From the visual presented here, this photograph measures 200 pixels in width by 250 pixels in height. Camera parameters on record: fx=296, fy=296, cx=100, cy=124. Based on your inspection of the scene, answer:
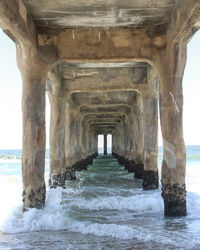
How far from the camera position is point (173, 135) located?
21.3 ft

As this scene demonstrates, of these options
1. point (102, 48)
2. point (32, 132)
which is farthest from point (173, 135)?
point (32, 132)

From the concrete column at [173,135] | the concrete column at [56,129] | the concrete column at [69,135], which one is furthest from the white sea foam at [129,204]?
the concrete column at [69,135]

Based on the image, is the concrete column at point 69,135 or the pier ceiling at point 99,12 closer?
the pier ceiling at point 99,12

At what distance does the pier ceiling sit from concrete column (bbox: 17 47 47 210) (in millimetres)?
1012

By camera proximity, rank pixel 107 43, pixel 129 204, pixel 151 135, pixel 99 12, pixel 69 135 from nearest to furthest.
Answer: pixel 99 12
pixel 107 43
pixel 129 204
pixel 151 135
pixel 69 135

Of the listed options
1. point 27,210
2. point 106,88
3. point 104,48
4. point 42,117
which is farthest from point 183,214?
point 106,88

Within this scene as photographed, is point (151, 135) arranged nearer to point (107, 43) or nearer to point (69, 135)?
point (107, 43)

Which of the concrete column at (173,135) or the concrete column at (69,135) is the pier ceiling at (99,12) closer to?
the concrete column at (173,135)

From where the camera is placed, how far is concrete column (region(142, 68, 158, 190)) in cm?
1038

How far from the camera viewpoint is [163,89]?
6.84m

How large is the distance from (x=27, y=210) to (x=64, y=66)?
588cm

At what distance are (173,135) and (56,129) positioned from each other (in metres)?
5.13

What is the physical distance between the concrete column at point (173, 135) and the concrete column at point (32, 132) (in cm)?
278

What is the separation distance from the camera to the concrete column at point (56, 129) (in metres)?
10.6
